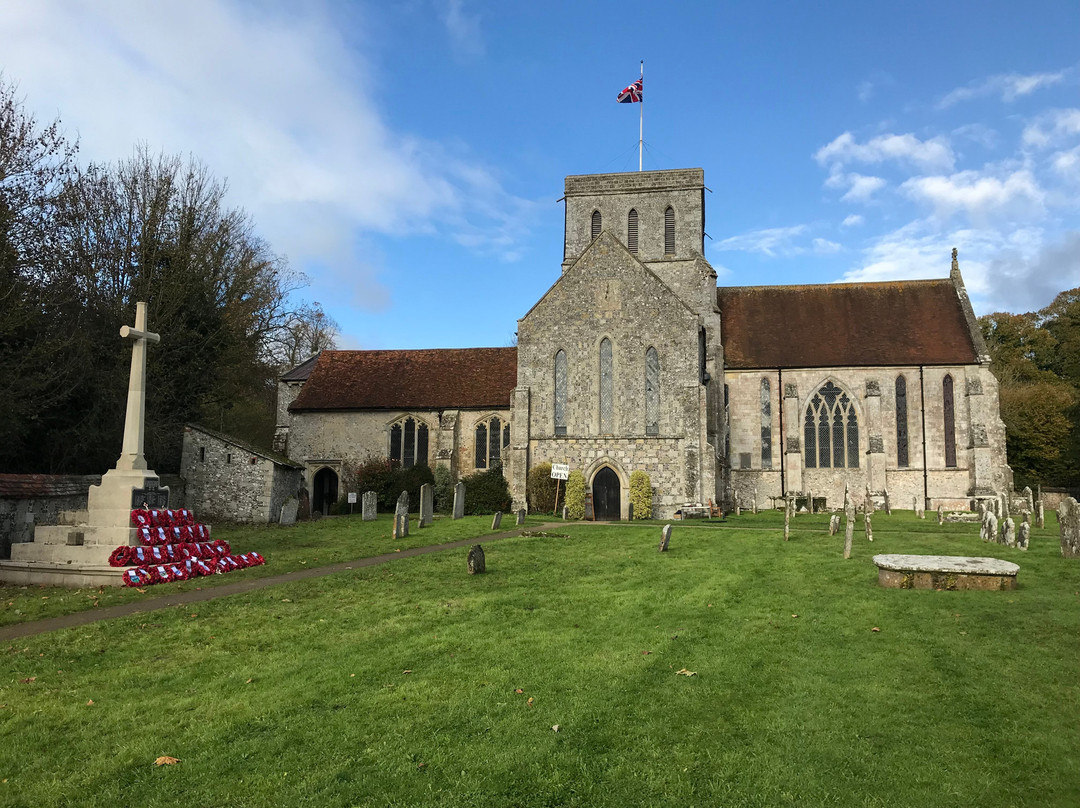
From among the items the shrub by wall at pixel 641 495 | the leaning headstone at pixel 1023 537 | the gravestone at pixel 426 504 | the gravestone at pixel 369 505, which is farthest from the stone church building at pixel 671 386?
the leaning headstone at pixel 1023 537

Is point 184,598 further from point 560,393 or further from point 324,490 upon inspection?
point 324,490

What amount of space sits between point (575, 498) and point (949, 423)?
19.0m

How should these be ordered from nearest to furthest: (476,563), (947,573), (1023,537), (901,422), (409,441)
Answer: (947,573) → (476,563) → (1023,537) → (901,422) → (409,441)

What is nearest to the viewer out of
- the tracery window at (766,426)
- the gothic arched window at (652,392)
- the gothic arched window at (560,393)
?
the gothic arched window at (652,392)

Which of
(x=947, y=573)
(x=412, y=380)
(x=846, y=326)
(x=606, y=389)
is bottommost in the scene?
(x=947, y=573)

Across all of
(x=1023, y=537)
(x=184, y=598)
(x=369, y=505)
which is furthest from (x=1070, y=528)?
(x=369, y=505)

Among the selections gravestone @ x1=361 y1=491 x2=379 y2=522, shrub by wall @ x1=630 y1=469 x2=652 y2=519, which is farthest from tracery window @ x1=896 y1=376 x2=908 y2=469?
gravestone @ x1=361 y1=491 x2=379 y2=522

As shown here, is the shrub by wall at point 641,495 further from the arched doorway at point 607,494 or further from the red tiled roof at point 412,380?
the red tiled roof at point 412,380

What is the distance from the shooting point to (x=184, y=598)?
11.9 meters

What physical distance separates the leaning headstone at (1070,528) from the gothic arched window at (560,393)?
60.5 ft

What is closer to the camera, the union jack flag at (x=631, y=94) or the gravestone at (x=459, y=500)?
the gravestone at (x=459, y=500)

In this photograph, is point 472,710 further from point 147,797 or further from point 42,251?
point 42,251

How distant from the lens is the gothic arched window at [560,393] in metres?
30.5

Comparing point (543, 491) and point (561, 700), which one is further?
point (543, 491)
